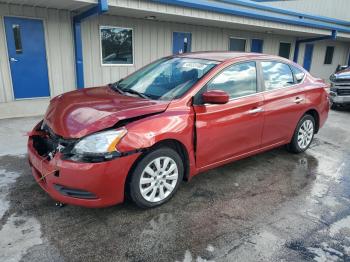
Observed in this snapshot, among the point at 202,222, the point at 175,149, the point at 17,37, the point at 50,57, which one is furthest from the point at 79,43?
the point at 202,222

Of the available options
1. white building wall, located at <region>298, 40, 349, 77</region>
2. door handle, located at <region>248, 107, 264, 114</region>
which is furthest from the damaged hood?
white building wall, located at <region>298, 40, 349, 77</region>

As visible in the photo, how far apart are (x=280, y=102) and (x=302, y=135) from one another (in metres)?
1.04

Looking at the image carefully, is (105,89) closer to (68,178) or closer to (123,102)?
(123,102)

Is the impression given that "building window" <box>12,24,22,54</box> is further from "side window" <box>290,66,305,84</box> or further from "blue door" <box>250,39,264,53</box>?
"blue door" <box>250,39,264,53</box>

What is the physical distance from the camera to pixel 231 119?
358cm

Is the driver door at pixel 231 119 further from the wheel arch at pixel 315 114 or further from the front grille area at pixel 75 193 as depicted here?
the wheel arch at pixel 315 114

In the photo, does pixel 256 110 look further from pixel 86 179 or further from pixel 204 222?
pixel 86 179

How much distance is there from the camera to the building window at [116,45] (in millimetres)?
8195

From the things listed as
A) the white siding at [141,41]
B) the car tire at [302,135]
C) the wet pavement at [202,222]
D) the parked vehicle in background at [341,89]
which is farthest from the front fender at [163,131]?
the parked vehicle in background at [341,89]

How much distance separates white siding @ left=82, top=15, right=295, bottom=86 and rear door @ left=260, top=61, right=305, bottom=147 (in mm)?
5278

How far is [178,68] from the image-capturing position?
12.4 feet

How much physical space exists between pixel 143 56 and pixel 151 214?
671cm

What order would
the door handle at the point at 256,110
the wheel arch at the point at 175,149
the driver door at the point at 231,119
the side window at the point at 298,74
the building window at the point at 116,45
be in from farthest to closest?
the building window at the point at 116,45
the side window at the point at 298,74
the door handle at the point at 256,110
the driver door at the point at 231,119
the wheel arch at the point at 175,149

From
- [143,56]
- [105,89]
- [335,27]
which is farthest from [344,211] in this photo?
[335,27]
